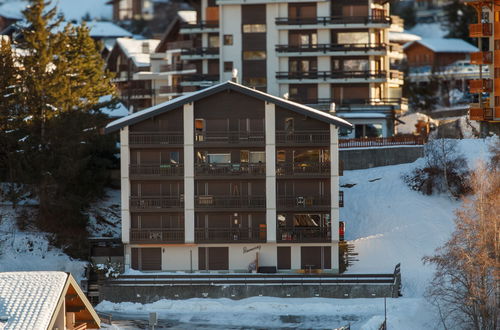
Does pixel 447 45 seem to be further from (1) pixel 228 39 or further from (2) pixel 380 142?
(2) pixel 380 142

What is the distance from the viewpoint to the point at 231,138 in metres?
70.0

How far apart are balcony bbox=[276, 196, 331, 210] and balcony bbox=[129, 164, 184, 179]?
606cm

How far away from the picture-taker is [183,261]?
230ft

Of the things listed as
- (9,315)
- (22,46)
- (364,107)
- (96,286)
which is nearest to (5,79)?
(22,46)

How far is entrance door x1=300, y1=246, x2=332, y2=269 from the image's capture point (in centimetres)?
6988

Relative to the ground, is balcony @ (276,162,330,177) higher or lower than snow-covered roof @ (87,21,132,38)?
lower

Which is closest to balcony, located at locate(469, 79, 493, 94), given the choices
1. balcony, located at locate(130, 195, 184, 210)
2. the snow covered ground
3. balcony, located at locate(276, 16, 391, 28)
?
the snow covered ground

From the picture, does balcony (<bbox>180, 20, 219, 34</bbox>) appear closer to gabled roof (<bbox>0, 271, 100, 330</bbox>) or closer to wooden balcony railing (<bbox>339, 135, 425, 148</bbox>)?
wooden balcony railing (<bbox>339, 135, 425, 148</bbox>)

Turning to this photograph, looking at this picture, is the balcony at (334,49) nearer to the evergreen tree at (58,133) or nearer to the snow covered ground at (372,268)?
the snow covered ground at (372,268)

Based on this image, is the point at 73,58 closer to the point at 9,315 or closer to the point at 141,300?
the point at 141,300

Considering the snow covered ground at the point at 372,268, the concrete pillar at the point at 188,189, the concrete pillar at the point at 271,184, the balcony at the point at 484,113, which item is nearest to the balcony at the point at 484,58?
the balcony at the point at 484,113

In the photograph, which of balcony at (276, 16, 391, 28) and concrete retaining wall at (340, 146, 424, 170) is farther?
balcony at (276, 16, 391, 28)

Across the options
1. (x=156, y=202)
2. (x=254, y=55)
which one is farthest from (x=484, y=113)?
(x=156, y=202)

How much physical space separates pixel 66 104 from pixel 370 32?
27.6 m
